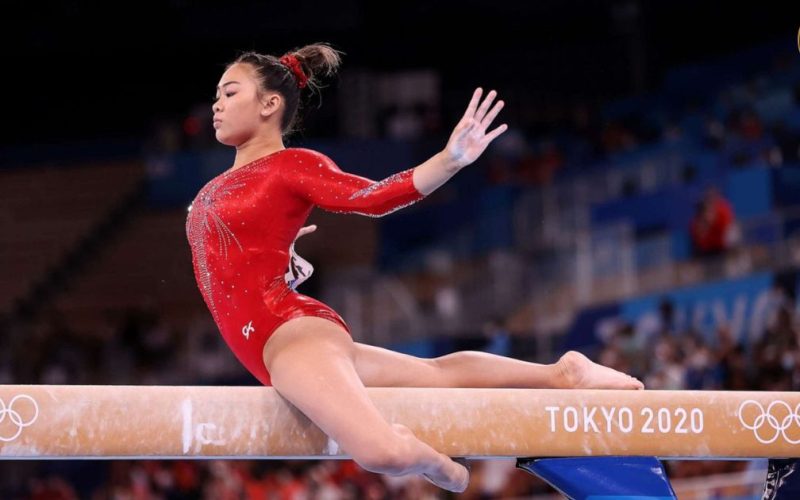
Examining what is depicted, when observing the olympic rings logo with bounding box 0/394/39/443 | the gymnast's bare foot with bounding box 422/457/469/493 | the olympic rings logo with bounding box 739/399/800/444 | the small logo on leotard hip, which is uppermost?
the olympic rings logo with bounding box 739/399/800/444

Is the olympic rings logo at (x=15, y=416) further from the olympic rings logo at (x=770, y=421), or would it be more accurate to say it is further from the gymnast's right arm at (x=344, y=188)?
the olympic rings logo at (x=770, y=421)

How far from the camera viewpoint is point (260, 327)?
144 inches

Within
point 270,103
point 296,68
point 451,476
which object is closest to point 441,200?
point 296,68

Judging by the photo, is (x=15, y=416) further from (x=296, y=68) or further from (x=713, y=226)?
(x=713, y=226)

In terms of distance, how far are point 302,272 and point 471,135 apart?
2.59ft

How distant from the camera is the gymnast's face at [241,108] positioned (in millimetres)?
3900

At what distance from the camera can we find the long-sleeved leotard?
3.67 m

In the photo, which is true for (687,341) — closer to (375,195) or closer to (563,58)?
(375,195)

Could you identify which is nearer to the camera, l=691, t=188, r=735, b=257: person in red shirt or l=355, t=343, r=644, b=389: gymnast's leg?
l=355, t=343, r=644, b=389: gymnast's leg

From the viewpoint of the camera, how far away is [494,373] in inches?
154

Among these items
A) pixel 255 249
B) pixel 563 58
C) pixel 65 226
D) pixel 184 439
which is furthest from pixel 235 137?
pixel 563 58

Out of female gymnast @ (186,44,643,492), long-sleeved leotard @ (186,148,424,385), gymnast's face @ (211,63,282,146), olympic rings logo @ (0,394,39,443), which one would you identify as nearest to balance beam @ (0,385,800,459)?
olympic rings logo @ (0,394,39,443)

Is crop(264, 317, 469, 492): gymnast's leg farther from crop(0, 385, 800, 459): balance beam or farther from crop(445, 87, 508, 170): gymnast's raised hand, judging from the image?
crop(445, 87, 508, 170): gymnast's raised hand

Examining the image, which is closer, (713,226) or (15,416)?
(15,416)
